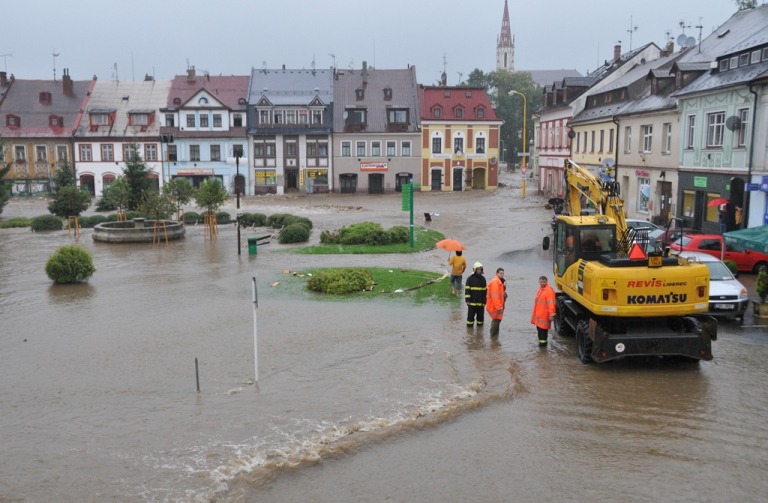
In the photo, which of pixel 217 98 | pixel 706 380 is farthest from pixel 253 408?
pixel 217 98

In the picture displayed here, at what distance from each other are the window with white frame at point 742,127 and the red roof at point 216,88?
153 feet

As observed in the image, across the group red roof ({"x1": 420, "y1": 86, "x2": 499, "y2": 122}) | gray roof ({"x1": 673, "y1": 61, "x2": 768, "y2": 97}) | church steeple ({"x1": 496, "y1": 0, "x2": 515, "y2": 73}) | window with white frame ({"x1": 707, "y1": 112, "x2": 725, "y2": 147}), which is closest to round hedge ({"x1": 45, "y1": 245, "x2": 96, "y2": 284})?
gray roof ({"x1": 673, "y1": 61, "x2": 768, "y2": 97})

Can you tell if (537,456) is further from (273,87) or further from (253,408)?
(273,87)

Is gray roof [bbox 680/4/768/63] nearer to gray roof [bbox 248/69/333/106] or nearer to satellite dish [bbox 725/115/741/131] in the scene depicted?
satellite dish [bbox 725/115/741/131]

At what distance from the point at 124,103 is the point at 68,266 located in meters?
48.7

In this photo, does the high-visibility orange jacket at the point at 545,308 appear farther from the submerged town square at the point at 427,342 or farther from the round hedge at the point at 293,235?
the round hedge at the point at 293,235

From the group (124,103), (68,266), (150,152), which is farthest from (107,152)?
(68,266)

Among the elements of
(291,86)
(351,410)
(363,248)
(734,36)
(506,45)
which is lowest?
(351,410)

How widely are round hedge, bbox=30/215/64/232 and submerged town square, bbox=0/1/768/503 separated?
128 mm

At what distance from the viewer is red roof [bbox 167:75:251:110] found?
2530 inches

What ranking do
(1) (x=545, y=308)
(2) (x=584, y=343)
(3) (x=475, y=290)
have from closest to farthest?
1. (2) (x=584, y=343)
2. (1) (x=545, y=308)
3. (3) (x=475, y=290)

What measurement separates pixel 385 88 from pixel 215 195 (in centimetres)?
3745

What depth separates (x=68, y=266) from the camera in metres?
20.9

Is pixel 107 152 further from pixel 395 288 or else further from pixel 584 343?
pixel 584 343
